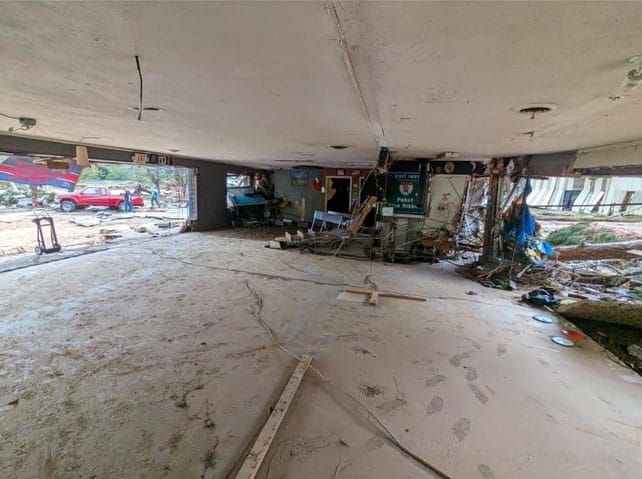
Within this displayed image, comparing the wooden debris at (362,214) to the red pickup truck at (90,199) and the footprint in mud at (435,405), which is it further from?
the red pickup truck at (90,199)

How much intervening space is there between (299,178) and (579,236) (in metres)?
8.65

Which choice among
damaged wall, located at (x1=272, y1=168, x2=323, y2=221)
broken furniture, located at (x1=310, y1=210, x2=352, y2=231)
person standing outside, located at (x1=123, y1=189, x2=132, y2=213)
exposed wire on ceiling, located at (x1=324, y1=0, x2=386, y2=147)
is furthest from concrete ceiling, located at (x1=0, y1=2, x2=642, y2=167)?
person standing outside, located at (x1=123, y1=189, x2=132, y2=213)

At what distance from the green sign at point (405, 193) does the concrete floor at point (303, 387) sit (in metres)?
3.08

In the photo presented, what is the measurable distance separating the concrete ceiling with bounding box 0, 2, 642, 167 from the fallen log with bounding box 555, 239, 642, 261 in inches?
Answer: 192

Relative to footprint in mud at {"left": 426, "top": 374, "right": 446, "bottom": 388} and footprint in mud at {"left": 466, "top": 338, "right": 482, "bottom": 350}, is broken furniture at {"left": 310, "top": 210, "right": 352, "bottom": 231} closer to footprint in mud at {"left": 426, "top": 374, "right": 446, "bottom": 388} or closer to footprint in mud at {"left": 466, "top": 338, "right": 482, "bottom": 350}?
footprint in mud at {"left": 466, "top": 338, "right": 482, "bottom": 350}

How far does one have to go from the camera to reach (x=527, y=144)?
4023 millimetres

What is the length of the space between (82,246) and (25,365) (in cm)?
513

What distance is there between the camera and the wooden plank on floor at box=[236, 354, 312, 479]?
1672 millimetres

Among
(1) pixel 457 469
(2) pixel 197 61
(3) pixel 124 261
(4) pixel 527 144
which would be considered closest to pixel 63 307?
(3) pixel 124 261

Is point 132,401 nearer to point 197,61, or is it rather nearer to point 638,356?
point 197,61

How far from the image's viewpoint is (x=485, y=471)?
1735mm

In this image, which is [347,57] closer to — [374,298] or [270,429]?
[270,429]

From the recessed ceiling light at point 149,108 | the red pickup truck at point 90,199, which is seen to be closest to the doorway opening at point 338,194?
the recessed ceiling light at point 149,108

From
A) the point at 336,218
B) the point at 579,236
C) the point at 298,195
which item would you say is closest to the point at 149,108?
the point at 336,218
